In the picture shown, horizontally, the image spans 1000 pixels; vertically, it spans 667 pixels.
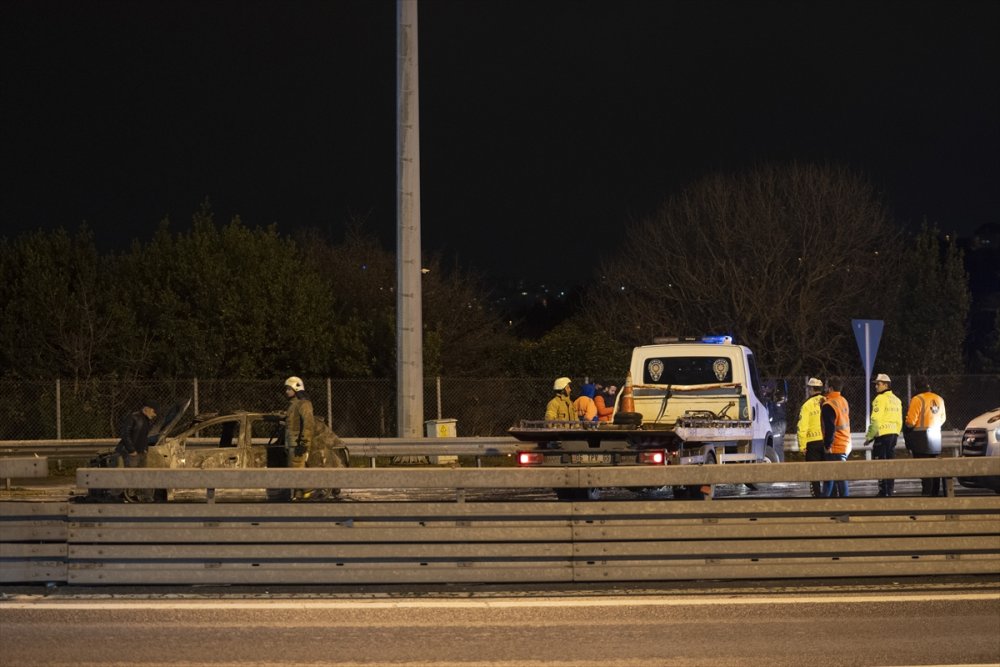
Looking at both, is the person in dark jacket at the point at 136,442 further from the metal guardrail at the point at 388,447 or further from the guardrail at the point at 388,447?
the metal guardrail at the point at 388,447

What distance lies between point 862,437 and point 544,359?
30.7ft

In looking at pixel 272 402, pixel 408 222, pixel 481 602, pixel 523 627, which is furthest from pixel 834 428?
pixel 272 402

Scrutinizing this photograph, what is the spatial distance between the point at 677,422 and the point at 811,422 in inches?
89.0

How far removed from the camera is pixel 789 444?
26656 millimetres

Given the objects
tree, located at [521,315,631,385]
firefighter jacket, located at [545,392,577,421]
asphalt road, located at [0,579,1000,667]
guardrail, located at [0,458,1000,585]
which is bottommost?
asphalt road, located at [0,579,1000,667]

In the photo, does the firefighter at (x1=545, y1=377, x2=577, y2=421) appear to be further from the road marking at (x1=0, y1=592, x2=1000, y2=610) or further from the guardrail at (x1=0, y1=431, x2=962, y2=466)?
the road marking at (x1=0, y1=592, x2=1000, y2=610)

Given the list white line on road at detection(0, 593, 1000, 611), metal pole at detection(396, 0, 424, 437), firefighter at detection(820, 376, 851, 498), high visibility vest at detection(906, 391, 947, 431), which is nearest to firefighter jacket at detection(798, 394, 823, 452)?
firefighter at detection(820, 376, 851, 498)

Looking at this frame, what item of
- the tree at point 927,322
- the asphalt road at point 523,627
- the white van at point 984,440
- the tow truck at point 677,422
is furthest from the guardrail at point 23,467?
the tree at point 927,322

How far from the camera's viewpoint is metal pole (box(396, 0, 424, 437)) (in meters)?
23.5

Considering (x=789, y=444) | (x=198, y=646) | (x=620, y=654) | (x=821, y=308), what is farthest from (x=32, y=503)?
(x=821, y=308)

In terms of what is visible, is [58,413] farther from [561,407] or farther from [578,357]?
[561,407]

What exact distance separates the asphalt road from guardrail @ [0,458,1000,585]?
0.19m

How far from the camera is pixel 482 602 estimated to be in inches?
374

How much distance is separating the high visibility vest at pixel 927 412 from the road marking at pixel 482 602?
7.38 m
